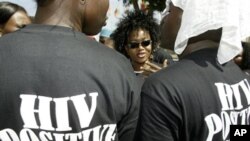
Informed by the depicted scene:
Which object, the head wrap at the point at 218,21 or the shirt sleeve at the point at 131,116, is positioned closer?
the shirt sleeve at the point at 131,116

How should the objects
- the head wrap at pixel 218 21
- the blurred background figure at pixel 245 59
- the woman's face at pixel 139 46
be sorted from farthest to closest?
the blurred background figure at pixel 245 59, the woman's face at pixel 139 46, the head wrap at pixel 218 21

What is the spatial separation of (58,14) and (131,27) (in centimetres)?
256

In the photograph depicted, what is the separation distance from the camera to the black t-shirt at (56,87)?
1.49 m

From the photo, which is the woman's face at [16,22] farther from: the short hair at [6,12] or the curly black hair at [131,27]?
the curly black hair at [131,27]

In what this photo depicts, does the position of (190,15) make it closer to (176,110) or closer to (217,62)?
(217,62)

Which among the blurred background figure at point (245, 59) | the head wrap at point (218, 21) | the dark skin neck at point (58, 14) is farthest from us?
the blurred background figure at point (245, 59)

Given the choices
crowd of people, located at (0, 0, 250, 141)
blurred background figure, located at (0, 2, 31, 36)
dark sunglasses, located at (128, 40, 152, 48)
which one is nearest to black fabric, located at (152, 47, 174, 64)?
dark sunglasses, located at (128, 40, 152, 48)

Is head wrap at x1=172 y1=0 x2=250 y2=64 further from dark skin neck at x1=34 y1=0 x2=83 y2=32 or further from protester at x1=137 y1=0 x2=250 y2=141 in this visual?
dark skin neck at x1=34 y1=0 x2=83 y2=32

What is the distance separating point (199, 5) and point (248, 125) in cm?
65

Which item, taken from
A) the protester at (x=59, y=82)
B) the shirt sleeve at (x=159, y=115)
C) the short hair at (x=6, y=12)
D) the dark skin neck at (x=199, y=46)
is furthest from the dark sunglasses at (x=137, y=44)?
the protester at (x=59, y=82)

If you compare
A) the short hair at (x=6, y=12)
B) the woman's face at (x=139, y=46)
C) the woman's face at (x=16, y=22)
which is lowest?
the woman's face at (x=139, y=46)

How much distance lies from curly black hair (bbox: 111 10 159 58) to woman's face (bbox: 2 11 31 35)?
3.05 ft

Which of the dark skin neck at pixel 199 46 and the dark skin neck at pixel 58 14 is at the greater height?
the dark skin neck at pixel 58 14

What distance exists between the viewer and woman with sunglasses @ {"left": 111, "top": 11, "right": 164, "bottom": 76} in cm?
387
